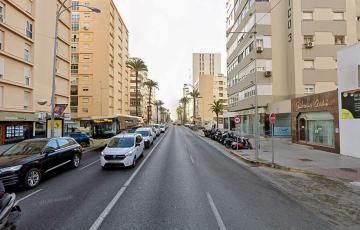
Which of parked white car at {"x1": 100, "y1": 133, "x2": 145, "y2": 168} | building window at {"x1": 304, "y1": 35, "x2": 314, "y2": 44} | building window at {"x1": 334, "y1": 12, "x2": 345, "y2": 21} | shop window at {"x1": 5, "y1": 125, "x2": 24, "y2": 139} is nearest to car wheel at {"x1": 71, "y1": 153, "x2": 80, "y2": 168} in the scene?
parked white car at {"x1": 100, "y1": 133, "x2": 145, "y2": 168}

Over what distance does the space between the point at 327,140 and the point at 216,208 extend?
55.0ft

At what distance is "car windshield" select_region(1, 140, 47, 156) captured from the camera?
968 centimetres

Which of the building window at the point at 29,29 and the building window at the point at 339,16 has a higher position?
the building window at the point at 339,16

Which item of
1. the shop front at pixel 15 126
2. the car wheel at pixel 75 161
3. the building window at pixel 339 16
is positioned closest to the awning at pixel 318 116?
the building window at pixel 339 16

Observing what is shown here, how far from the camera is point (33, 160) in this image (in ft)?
29.6

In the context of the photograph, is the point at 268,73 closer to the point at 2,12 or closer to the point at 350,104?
the point at 350,104

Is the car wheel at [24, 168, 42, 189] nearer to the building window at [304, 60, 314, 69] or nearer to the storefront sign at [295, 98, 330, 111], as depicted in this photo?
the storefront sign at [295, 98, 330, 111]

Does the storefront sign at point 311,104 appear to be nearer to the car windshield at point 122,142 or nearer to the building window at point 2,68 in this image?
the car windshield at point 122,142

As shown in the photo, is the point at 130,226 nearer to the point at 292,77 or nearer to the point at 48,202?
the point at 48,202

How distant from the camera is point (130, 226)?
536 centimetres

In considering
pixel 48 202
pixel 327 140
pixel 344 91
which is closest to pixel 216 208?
pixel 48 202

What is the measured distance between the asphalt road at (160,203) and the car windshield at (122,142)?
7.49 feet

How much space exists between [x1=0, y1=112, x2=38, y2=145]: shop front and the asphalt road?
17.1m

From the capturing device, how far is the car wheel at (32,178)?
8469 millimetres
